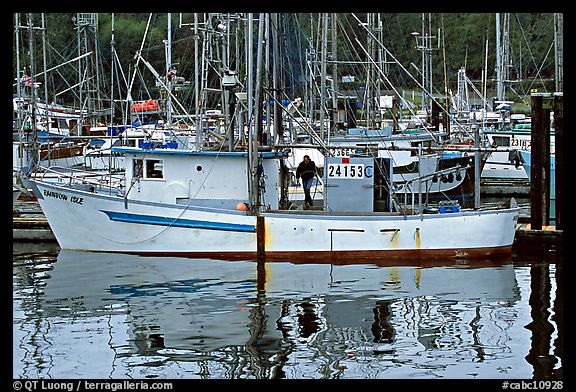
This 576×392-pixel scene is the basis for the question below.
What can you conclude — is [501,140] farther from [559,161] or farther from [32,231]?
[32,231]

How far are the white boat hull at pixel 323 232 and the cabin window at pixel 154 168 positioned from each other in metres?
1.20

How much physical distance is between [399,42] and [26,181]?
46891 mm

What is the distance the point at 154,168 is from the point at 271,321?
8837mm

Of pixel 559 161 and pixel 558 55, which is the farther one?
pixel 558 55

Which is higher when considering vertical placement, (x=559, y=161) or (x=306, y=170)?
(x=559, y=161)

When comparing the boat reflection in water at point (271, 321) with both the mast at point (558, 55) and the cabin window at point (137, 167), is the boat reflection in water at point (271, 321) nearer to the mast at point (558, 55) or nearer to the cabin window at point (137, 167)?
the cabin window at point (137, 167)

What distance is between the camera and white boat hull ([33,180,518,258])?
2306cm

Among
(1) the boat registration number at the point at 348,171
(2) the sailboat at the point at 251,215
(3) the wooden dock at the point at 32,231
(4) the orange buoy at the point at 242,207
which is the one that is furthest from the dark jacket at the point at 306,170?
(3) the wooden dock at the point at 32,231

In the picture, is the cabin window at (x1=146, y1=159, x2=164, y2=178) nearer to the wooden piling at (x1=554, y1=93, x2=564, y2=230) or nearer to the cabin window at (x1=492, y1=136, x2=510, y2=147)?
the wooden piling at (x1=554, y1=93, x2=564, y2=230)

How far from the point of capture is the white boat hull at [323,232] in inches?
908

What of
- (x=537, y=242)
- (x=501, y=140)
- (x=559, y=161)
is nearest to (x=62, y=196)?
(x=537, y=242)

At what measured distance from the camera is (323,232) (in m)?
23.1

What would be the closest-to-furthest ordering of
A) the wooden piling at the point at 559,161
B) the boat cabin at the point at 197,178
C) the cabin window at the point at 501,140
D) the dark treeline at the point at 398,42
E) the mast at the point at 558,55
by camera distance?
the wooden piling at the point at 559,161, the boat cabin at the point at 197,178, the mast at the point at 558,55, the cabin window at the point at 501,140, the dark treeline at the point at 398,42

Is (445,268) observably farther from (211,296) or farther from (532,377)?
(532,377)
